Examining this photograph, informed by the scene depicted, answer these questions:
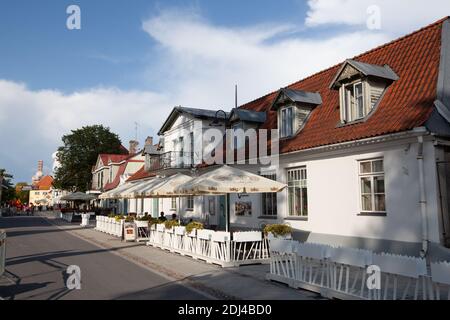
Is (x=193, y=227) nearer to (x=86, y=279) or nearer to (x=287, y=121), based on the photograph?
(x=86, y=279)

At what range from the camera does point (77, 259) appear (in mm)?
13453

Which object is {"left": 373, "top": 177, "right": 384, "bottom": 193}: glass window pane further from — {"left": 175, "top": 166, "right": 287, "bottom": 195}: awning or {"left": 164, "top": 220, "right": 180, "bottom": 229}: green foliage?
{"left": 164, "top": 220, "right": 180, "bottom": 229}: green foliage

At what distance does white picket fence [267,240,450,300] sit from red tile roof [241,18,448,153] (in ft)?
13.5

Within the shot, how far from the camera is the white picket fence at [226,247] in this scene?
11594 millimetres

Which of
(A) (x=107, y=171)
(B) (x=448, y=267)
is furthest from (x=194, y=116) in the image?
(A) (x=107, y=171)

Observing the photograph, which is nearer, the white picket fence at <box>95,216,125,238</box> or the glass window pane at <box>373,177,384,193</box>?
the glass window pane at <box>373,177,384,193</box>

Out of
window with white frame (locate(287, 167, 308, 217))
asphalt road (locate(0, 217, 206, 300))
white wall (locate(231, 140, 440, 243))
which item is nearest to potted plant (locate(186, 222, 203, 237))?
asphalt road (locate(0, 217, 206, 300))

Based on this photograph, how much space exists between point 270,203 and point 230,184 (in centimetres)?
466

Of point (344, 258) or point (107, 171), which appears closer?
point (344, 258)

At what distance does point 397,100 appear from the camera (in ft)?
38.6

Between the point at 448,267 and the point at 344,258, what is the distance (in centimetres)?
211

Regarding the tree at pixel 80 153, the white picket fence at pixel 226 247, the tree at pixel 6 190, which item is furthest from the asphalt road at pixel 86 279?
the tree at pixel 6 190

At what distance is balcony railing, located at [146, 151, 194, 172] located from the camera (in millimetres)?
23516
